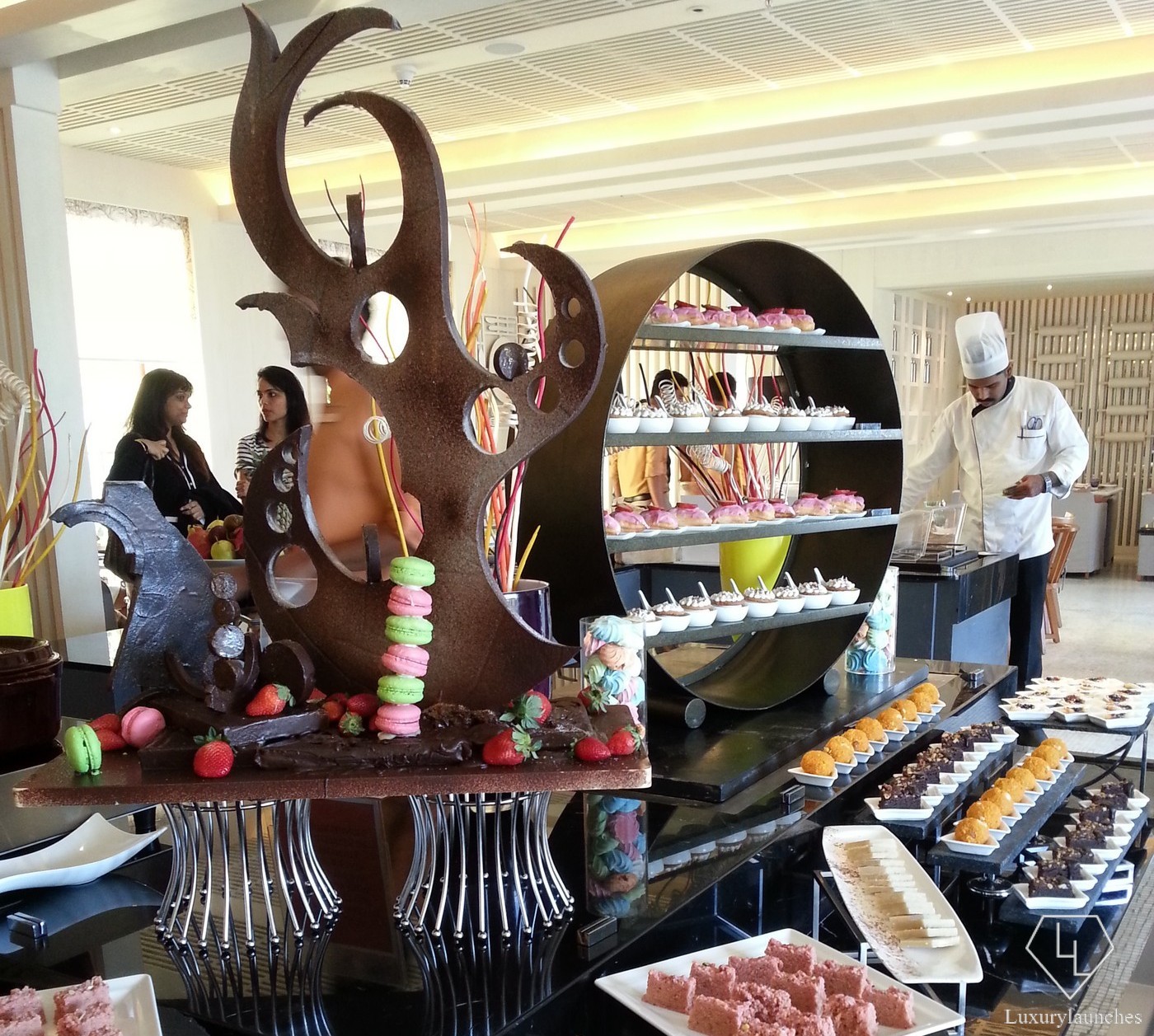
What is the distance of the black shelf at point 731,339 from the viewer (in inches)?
77.7

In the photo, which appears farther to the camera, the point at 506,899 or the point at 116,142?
the point at 116,142

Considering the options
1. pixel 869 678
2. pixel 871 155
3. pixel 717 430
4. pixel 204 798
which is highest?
pixel 871 155

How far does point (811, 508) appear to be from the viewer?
2352 millimetres

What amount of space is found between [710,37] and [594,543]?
13.4ft

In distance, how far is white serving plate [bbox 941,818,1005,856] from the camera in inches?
62.8

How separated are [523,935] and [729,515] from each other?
3.59ft

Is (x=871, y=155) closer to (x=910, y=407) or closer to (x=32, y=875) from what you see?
(x=910, y=407)

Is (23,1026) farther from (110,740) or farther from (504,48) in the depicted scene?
(504,48)

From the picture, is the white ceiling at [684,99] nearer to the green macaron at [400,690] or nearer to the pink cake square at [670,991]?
the green macaron at [400,690]

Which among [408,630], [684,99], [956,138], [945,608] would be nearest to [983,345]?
[945,608]

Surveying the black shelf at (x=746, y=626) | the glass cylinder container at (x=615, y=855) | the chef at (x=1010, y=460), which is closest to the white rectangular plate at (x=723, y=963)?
the glass cylinder container at (x=615, y=855)

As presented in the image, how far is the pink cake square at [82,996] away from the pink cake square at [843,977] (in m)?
0.76

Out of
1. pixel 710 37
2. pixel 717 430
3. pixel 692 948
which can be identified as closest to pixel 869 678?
pixel 717 430

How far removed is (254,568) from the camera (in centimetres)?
147
